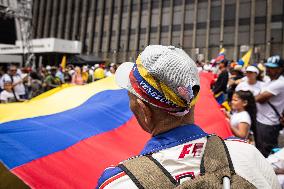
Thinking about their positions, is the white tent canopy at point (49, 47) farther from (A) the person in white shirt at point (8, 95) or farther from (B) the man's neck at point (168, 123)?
(B) the man's neck at point (168, 123)

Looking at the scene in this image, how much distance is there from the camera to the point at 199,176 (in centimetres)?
117

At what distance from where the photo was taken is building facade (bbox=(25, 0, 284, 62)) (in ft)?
139

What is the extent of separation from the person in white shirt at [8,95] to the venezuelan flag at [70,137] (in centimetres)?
488

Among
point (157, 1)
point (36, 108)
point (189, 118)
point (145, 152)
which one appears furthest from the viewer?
point (157, 1)

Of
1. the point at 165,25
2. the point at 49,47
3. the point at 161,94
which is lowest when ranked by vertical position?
the point at 161,94

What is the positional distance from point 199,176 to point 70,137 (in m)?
2.04

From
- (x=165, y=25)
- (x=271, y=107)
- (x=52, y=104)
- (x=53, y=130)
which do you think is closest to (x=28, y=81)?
(x=52, y=104)

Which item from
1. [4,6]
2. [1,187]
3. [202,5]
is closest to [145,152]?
[1,187]

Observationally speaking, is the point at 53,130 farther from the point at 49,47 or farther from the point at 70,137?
the point at 49,47

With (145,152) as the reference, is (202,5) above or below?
above

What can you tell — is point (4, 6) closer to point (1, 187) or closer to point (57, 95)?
point (57, 95)

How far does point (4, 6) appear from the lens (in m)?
20.7

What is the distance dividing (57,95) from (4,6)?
17.7 metres

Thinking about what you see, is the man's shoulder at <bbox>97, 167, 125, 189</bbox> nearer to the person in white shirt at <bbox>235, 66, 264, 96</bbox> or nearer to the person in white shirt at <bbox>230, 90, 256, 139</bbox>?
the person in white shirt at <bbox>230, 90, 256, 139</bbox>
